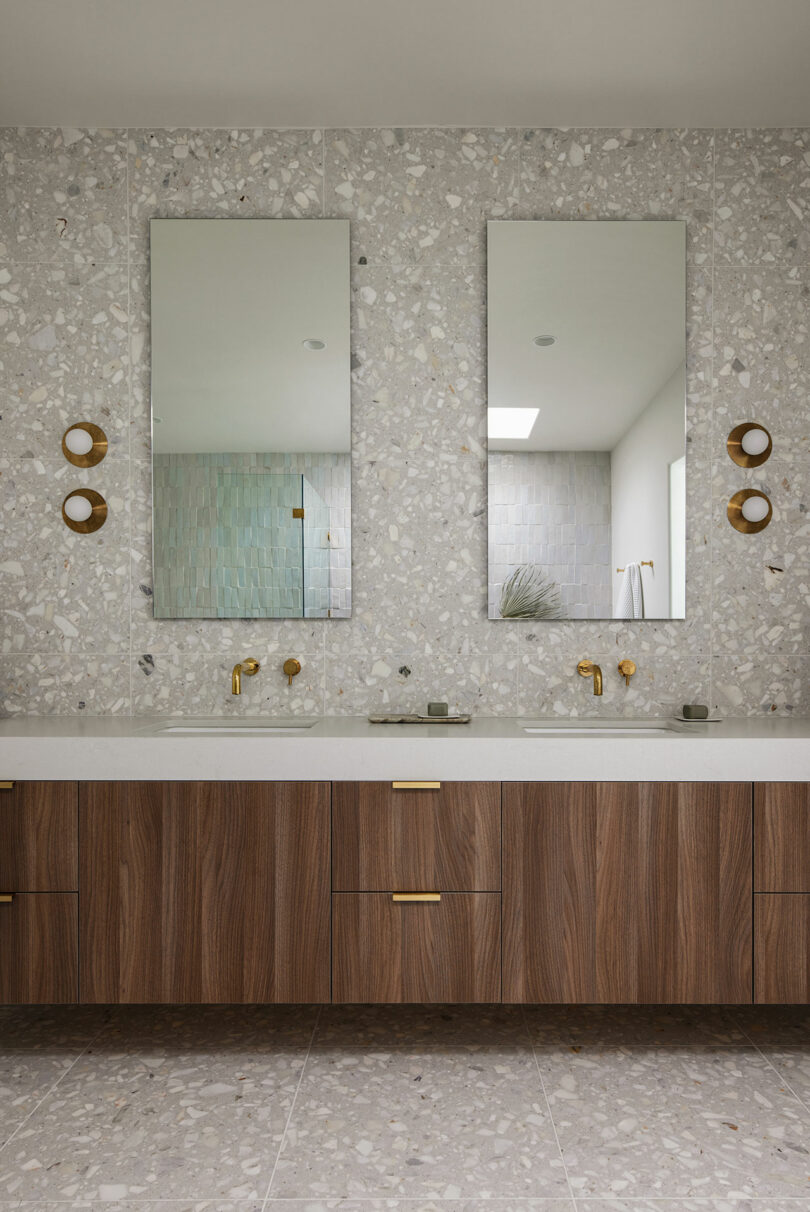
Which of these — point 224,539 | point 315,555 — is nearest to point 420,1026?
point 315,555

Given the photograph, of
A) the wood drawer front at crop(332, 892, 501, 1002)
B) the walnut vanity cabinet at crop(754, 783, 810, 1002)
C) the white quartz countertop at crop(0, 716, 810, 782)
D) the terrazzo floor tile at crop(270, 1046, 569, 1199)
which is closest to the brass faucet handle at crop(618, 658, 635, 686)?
the white quartz countertop at crop(0, 716, 810, 782)

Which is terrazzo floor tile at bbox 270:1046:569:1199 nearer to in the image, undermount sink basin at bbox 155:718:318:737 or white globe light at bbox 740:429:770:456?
undermount sink basin at bbox 155:718:318:737

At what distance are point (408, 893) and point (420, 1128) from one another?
19.2 inches

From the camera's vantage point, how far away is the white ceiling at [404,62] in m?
2.01

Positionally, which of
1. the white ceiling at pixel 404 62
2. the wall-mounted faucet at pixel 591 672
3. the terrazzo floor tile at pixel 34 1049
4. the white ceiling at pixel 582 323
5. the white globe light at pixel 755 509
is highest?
the white ceiling at pixel 404 62

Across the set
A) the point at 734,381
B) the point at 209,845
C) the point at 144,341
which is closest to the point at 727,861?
the point at 209,845

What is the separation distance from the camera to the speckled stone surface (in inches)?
60.4

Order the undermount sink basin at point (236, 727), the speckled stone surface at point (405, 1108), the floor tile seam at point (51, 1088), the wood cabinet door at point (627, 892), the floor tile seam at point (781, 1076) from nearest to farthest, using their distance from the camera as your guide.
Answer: the speckled stone surface at point (405, 1108), the floor tile seam at point (51, 1088), the floor tile seam at point (781, 1076), the wood cabinet door at point (627, 892), the undermount sink basin at point (236, 727)

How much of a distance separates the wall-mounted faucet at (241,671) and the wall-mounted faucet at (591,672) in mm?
1004

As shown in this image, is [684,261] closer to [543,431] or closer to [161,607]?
[543,431]

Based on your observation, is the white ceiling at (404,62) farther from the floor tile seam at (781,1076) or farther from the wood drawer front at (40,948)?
the floor tile seam at (781,1076)

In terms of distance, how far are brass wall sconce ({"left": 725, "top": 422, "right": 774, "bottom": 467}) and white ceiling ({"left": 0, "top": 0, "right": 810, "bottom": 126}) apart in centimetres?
94

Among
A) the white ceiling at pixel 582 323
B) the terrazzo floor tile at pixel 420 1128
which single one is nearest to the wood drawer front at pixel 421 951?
the terrazzo floor tile at pixel 420 1128

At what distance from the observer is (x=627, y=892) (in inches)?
76.2
